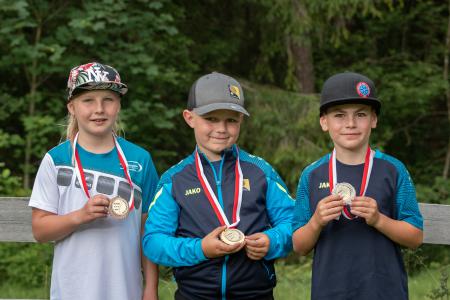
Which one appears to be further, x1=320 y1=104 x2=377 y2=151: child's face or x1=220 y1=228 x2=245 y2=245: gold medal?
x1=320 y1=104 x2=377 y2=151: child's face

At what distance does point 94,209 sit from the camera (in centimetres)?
362

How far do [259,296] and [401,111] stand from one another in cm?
1068

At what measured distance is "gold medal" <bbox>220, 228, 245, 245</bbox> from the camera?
3.50 m

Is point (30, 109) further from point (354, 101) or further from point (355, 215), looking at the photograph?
point (355, 215)

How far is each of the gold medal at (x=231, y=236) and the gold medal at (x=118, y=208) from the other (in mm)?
514

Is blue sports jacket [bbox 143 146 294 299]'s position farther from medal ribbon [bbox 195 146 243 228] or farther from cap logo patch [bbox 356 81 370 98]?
cap logo patch [bbox 356 81 370 98]

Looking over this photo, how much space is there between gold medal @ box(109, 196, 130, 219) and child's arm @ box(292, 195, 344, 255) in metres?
0.87

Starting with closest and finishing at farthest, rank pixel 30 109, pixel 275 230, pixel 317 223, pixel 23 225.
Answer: pixel 317 223 < pixel 275 230 < pixel 23 225 < pixel 30 109

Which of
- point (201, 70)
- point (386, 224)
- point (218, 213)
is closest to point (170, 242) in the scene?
point (218, 213)

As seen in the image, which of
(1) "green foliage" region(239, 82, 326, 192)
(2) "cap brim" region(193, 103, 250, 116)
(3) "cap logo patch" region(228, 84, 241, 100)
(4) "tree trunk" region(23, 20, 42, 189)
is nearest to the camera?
(2) "cap brim" region(193, 103, 250, 116)

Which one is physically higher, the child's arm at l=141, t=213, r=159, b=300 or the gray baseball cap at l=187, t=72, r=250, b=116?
the gray baseball cap at l=187, t=72, r=250, b=116

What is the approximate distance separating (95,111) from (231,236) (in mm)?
1050

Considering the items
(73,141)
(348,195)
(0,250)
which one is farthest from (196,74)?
(348,195)

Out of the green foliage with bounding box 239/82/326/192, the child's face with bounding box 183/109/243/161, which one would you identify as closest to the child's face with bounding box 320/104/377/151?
the child's face with bounding box 183/109/243/161
